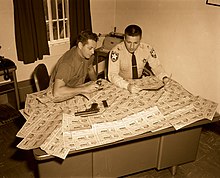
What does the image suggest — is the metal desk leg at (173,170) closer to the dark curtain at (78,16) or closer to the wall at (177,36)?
the wall at (177,36)

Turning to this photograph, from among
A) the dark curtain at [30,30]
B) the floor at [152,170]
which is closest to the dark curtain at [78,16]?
the dark curtain at [30,30]

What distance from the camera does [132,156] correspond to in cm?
217

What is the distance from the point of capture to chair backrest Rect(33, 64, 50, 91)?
7.95ft

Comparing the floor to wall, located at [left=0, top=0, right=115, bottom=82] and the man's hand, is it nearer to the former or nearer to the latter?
the man's hand

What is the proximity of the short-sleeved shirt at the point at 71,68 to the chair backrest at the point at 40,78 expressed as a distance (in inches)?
2.3

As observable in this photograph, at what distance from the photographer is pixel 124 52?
109 inches

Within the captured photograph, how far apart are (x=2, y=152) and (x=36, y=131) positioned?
1201mm

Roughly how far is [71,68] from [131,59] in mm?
660

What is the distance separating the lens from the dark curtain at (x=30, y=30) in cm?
343

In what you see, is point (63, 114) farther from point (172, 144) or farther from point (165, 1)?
point (165, 1)

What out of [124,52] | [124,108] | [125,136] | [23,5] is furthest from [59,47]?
[125,136]

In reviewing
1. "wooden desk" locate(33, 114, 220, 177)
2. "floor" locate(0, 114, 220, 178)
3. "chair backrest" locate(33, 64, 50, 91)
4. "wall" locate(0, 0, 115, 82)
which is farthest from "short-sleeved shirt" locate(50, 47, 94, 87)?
"wall" locate(0, 0, 115, 82)

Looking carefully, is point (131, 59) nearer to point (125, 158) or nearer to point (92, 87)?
point (92, 87)

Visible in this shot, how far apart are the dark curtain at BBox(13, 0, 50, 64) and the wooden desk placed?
82.7 inches
